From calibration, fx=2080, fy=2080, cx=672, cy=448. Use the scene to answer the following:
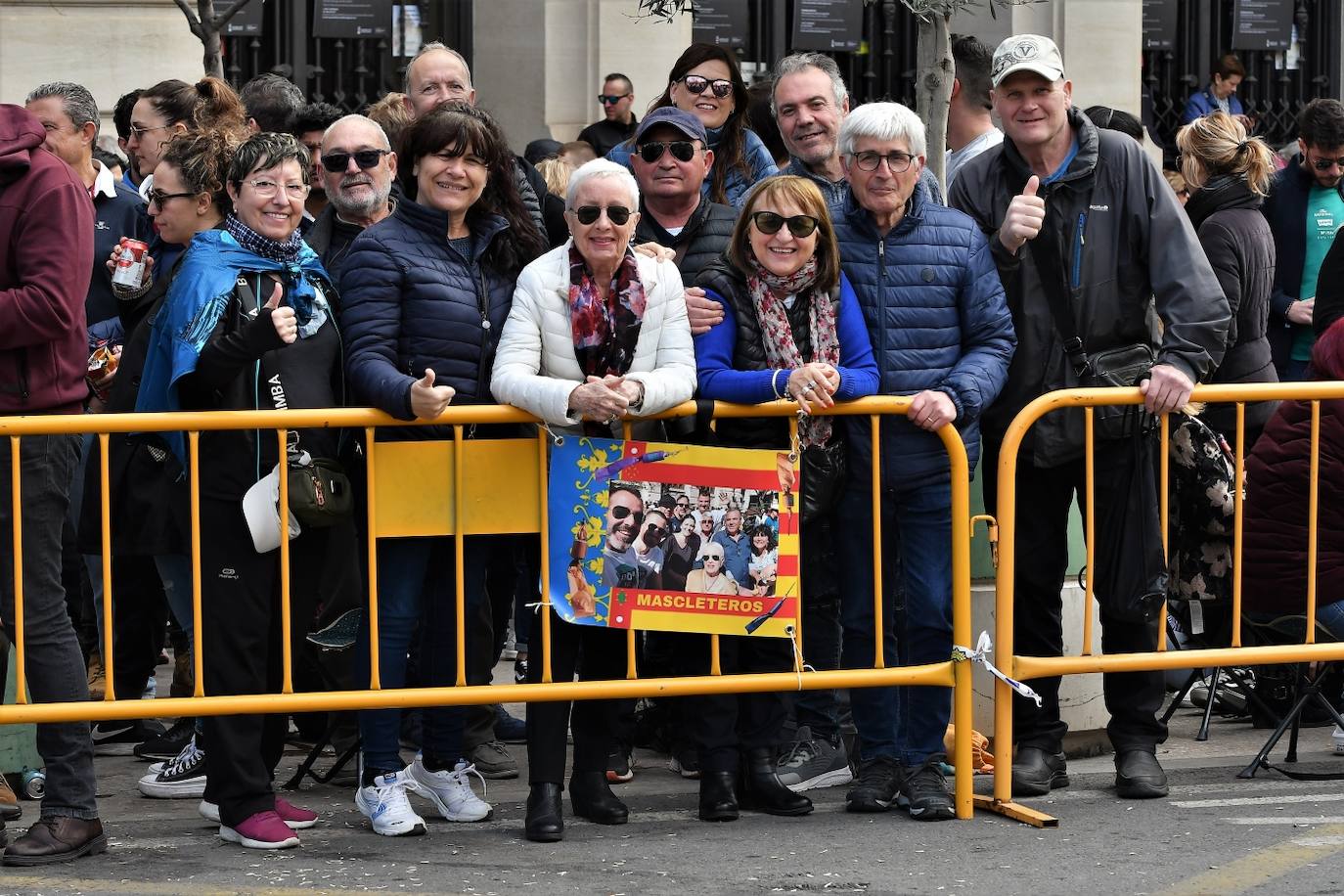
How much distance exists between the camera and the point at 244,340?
19.0 feet

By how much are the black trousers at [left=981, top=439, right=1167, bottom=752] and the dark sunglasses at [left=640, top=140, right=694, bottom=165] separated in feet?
4.42

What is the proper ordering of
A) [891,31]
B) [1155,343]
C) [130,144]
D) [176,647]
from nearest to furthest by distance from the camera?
1. [1155,343]
2. [176,647]
3. [130,144]
4. [891,31]

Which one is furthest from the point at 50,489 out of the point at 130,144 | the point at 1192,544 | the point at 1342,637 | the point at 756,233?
the point at 1342,637

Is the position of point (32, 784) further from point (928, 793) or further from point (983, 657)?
point (983, 657)

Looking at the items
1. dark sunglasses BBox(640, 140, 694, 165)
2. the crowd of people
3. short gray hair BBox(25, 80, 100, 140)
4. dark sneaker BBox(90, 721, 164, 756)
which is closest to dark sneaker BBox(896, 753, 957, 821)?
the crowd of people

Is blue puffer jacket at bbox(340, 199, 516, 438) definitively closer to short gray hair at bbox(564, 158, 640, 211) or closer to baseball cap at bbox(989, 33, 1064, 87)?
short gray hair at bbox(564, 158, 640, 211)

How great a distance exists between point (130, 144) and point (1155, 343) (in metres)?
4.29

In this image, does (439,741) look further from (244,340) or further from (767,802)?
(244,340)

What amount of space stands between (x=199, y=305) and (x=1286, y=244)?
19.9ft

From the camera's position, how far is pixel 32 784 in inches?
263

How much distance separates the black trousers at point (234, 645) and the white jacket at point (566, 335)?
0.86 meters

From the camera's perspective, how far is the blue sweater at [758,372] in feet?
20.0

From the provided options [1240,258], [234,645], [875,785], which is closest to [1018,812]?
[875,785]

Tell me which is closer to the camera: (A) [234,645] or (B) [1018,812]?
(A) [234,645]
